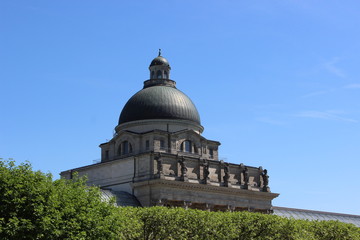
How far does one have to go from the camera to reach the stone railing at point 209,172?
63.8m

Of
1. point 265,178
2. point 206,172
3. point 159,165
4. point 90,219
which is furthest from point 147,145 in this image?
point 90,219

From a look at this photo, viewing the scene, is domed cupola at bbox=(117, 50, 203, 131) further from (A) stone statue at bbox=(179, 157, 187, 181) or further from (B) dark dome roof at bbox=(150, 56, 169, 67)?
(A) stone statue at bbox=(179, 157, 187, 181)

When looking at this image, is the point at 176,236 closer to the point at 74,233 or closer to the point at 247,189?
the point at 74,233

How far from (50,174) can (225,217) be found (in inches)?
612

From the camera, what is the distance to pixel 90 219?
3186 centimetres

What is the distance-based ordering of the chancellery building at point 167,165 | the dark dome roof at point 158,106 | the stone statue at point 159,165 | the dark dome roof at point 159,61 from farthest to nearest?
the dark dome roof at point 159,61
the dark dome roof at point 158,106
the chancellery building at point 167,165
the stone statue at point 159,165

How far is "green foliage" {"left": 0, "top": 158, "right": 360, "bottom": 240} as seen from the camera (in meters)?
29.9

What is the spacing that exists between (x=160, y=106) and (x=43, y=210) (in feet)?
136

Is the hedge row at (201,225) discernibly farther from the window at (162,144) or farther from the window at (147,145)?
the window at (147,145)

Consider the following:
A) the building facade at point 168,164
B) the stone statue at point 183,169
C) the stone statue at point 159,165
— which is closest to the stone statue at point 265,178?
the building facade at point 168,164

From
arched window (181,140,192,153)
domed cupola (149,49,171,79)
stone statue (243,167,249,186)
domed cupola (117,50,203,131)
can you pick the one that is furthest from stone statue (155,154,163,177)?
domed cupola (149,49,171,79)

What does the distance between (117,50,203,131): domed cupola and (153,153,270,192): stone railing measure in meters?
7.00

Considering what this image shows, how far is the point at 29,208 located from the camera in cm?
3027

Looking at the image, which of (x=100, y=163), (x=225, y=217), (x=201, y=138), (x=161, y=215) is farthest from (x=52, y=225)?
(x=201, y=138)
